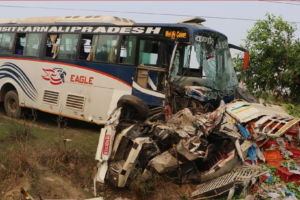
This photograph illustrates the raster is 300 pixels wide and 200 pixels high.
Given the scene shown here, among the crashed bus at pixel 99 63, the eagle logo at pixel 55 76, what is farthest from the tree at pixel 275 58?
the eagle logo at pixel 55 76

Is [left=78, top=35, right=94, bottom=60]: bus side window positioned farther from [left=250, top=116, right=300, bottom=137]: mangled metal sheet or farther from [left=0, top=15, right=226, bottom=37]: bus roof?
[left=250, top=116, right=300, bottom=137]: mangled metal sheet

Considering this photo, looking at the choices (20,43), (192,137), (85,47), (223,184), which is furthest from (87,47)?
(223,184)

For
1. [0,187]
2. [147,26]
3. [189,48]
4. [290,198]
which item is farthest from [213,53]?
[0,187]

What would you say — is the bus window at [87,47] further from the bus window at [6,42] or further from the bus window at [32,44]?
the bus window at [6,42]

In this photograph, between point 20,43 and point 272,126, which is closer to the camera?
point 272,126

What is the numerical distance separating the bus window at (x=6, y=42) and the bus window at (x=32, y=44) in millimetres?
787

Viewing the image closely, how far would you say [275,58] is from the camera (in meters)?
12.2

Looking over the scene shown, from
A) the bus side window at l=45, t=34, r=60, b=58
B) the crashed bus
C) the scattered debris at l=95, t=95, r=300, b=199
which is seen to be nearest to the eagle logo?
the crashed bus

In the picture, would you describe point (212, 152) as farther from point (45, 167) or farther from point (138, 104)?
point (45, 167)

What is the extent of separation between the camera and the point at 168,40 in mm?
8047

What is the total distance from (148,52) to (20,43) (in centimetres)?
503

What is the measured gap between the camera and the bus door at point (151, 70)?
803cm

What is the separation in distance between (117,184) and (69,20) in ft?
19.4

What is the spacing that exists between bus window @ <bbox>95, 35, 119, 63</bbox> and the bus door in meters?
0.87
